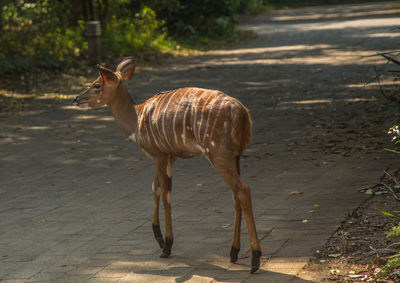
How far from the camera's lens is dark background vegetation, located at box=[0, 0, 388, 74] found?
16750mm

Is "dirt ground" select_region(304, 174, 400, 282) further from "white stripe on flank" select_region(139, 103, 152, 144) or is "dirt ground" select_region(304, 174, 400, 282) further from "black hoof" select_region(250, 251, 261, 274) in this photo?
"white stripe on flank" select_region(139, 103, 152, 144)

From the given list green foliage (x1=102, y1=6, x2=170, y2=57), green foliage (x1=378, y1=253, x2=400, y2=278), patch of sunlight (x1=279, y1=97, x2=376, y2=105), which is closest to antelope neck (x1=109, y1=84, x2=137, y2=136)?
green foliage (x1=378, y1=253, x2=400, y2=278)

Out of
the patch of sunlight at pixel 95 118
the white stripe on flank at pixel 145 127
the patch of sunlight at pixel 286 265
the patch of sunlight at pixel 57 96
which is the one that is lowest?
the patch of sunlight at pixel 95 118

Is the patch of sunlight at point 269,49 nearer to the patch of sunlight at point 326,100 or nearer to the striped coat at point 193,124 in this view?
the patch of sunlight at point 326,100

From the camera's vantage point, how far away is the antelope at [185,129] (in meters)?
4.78

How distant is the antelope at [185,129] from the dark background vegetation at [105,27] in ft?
36.8

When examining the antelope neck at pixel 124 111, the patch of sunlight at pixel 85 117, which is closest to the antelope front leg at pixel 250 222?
the antelope neck at pixel 124 111

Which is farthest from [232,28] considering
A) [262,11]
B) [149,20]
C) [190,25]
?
[262,11]

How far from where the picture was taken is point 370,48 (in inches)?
775

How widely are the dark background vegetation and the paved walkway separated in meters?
3.86

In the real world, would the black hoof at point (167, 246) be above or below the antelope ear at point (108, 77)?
below

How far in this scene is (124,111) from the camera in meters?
5.59

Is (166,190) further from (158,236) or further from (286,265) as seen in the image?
(286,265)

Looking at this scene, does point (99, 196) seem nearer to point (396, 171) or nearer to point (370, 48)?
point (396, 171)
